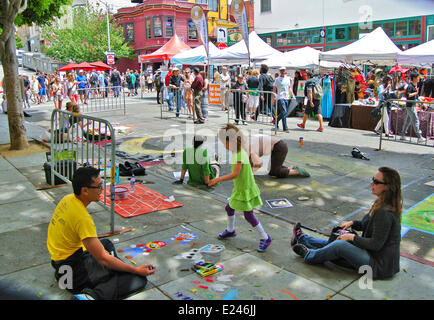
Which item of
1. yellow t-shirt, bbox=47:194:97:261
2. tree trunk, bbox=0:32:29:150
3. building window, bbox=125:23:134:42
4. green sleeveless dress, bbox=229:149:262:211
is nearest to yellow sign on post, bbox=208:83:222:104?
tree trunk, bbox=0:32:29:150

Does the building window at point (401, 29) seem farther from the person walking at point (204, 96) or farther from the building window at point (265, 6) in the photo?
the person walking at point (204, 96)

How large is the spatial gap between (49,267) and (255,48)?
55.2 feet

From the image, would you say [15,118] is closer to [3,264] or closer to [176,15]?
[3,264]

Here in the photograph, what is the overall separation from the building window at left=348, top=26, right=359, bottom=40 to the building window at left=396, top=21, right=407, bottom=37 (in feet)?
11.0

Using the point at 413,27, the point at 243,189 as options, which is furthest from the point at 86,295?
the point at 413,27

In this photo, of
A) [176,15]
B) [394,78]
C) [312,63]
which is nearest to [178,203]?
[312,63]

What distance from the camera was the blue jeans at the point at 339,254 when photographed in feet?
12.7

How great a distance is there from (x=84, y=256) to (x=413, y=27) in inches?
1222

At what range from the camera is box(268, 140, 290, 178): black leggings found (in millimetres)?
7652

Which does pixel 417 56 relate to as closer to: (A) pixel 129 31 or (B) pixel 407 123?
(B) pixel 407 123

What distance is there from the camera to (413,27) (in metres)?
28.4

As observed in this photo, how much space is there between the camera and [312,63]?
18.1 metres

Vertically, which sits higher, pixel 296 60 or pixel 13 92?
pixel 296 60

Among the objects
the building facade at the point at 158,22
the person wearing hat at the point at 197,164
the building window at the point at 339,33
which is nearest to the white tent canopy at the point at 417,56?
the person wearing hat at the point at 197,164
